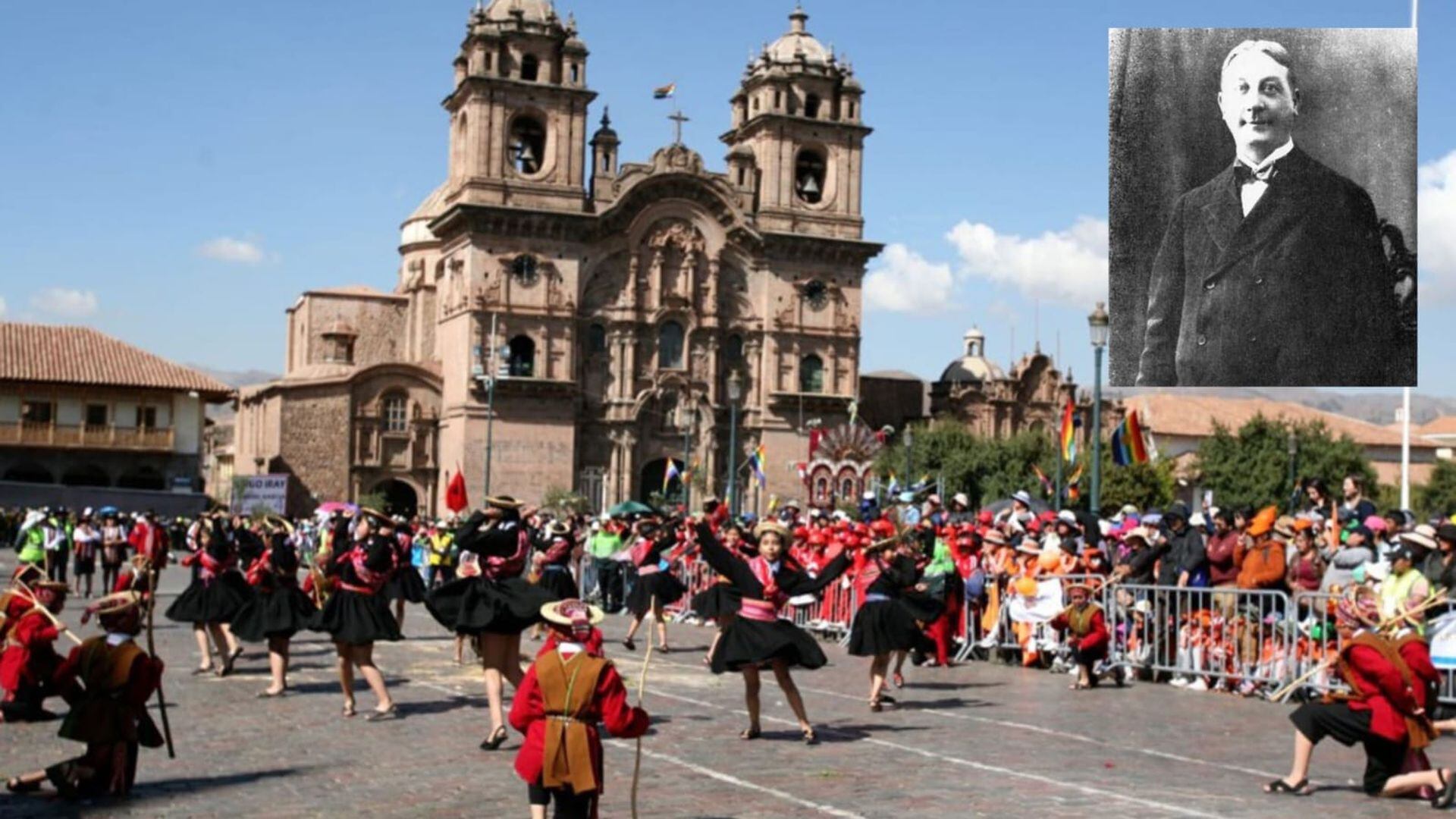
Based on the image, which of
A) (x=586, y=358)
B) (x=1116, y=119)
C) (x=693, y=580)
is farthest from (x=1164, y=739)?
(x=586, y=358)

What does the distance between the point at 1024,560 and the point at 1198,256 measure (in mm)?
4382

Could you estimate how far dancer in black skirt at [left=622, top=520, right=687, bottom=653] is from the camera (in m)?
23.0

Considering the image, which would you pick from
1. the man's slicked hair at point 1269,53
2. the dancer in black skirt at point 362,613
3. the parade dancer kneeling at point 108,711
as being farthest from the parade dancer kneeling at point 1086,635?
the parade dancer kneeling at point 108,711

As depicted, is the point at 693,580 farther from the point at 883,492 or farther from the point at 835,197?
the point at 835,197

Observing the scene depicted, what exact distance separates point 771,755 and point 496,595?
276 centimetres

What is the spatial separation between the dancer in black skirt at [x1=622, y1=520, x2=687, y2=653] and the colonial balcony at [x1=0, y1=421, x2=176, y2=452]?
48.0 meters

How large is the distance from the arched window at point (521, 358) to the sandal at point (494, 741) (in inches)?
2050

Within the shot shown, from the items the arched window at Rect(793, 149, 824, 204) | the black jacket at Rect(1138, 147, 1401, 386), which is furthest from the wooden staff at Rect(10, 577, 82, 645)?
the arched window at Rect(793, 149, 824, 204)

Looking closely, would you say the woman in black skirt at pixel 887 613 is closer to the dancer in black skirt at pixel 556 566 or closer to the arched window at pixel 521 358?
the dancer in black skirt at pixel 556 566

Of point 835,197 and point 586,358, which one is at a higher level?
point 835,197

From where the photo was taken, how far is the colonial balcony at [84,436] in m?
66.1

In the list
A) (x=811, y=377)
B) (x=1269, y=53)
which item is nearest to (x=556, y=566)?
(x=1269, y=53)

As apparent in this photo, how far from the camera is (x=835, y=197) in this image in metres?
70.6

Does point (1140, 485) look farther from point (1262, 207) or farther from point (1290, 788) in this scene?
point (1290, 788)
